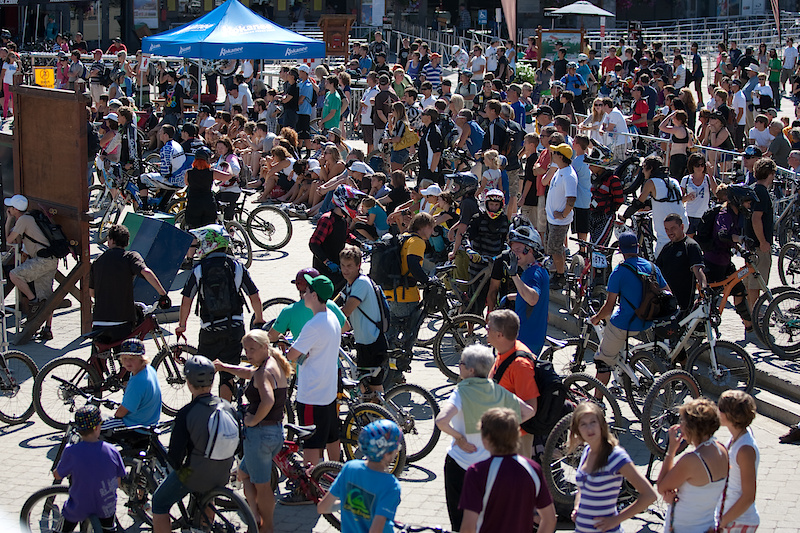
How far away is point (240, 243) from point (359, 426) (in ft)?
21.9

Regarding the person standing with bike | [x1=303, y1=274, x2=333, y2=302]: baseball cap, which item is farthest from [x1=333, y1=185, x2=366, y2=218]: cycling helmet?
the person standing with bike

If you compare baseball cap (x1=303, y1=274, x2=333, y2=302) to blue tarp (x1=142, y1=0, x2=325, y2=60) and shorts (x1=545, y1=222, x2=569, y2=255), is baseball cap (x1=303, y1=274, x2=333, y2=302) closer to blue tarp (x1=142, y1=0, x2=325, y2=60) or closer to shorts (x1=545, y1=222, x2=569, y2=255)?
shorts (x1=545, y1=222, x2=569, y2=255)

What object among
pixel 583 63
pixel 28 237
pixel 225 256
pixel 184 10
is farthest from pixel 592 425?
pixel 184 10

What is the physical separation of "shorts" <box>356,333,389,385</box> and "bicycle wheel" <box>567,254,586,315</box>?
3.38 meters

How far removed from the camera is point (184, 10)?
4397cm

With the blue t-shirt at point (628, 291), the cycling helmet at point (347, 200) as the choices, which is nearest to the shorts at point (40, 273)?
the cycling helmet at point (347, 200)

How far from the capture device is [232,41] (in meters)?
19.9

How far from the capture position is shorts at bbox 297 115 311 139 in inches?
800

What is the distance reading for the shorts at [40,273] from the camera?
10602 millimetres

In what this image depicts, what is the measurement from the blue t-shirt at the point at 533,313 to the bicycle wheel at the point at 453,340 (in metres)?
1.64

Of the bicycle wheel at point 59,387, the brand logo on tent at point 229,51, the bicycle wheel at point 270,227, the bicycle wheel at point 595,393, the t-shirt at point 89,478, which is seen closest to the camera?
the t-shirt at point 89,478

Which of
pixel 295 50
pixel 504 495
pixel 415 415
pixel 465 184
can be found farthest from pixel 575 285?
pixel 295 50

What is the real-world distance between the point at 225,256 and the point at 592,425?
3930mm

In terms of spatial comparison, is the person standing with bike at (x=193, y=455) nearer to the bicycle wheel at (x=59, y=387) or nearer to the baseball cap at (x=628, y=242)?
the bicycle wheel at (x=59, y=387)
